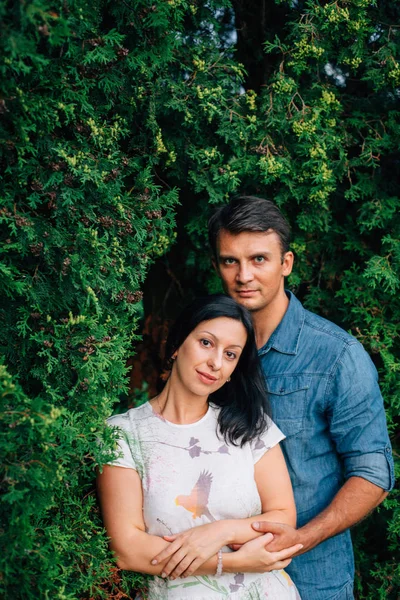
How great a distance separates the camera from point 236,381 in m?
2.96

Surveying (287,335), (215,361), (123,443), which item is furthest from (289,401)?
Answer: (123,443)

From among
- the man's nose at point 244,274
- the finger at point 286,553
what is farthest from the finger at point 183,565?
the man's nose at point 244,274

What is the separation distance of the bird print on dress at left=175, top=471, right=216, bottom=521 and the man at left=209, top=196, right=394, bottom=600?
16.4 inches

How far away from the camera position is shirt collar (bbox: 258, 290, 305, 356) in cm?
310

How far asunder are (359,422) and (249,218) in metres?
1.15

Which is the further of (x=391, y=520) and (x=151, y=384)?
(x=151, y=384)

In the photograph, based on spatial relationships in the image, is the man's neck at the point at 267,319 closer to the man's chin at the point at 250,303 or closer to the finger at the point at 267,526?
the man's chin at the point at 250,303

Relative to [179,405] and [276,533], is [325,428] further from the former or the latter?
[179,405]

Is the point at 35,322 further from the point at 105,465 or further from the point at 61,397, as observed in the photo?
the point at 105,465

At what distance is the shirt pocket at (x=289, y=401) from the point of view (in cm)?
297

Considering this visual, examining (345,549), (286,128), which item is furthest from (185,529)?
(286,128)

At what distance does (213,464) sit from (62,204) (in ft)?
4.10

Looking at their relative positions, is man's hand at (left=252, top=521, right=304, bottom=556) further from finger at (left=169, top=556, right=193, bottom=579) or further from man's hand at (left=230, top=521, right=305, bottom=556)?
finger at (left=169, top=556, right=193, bottom=579)

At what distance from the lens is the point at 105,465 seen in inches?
100.0
